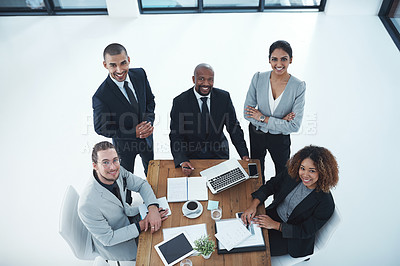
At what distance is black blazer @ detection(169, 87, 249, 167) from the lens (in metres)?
3.21

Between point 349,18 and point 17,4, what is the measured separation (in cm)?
590

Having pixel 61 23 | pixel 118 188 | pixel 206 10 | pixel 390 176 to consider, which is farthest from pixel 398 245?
pixel 61 23

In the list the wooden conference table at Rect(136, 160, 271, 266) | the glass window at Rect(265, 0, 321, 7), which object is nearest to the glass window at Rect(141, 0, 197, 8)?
the glass window at Rect(265, 0, 321, 7)

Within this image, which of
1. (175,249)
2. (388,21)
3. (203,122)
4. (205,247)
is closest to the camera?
(205,247)

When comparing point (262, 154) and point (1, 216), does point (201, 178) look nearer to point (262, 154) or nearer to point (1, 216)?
point (262, 154)

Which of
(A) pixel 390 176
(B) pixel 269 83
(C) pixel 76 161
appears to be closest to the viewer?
(B) pixel 269 83

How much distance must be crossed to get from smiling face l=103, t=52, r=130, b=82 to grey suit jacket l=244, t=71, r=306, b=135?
115 centimetres

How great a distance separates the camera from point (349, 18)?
6.20 m

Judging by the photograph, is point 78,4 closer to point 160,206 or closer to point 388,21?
point 160,206

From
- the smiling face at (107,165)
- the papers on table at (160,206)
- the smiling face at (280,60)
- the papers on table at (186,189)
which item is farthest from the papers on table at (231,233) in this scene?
the smiling face at (280,60)

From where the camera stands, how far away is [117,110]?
3.20 meters

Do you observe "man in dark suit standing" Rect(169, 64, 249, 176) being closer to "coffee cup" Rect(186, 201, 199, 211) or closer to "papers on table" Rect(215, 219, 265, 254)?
"coffee cup" Rect(186, 201, 199, 211)

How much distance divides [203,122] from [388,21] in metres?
4.59

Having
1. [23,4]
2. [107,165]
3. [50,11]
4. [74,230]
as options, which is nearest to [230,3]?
[50,11]
